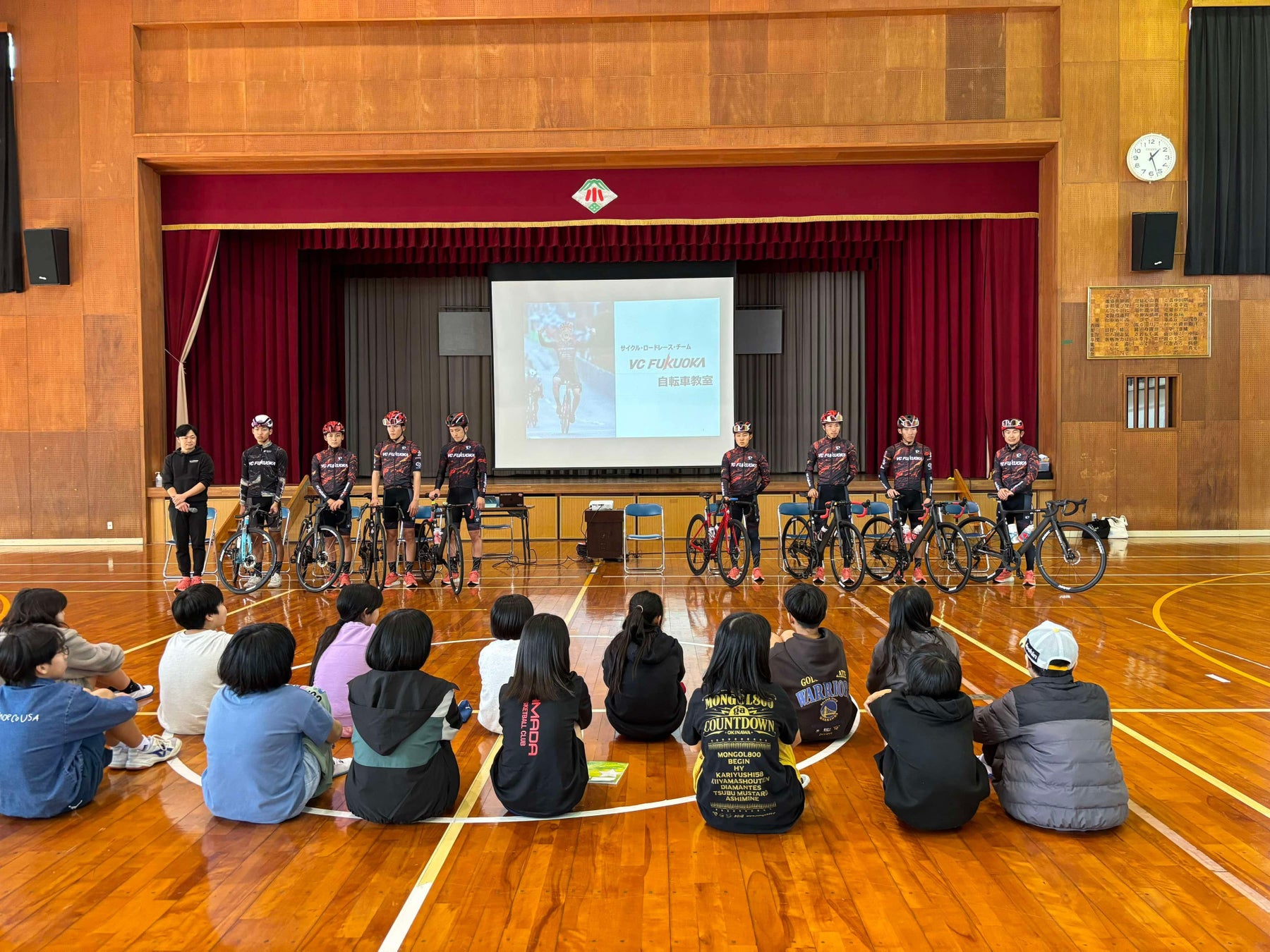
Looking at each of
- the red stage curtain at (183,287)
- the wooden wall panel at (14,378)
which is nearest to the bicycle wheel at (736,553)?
the red stage curtain at (183,287)

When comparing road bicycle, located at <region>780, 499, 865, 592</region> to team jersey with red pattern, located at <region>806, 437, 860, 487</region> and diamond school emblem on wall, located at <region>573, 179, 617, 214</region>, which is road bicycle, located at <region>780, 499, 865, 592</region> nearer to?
team jersey with red pattern, located at <region>806, 437, 860, 487</region>

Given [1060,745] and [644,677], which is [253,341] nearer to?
[644,677]

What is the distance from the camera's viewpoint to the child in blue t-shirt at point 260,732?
11.5 feet

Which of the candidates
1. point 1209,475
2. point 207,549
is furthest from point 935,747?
point 1209,475

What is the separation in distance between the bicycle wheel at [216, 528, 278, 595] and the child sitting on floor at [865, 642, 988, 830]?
7.01 meters

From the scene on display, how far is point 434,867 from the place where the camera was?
10.5ft

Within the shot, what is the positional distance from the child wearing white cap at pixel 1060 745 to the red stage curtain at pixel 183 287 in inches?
506

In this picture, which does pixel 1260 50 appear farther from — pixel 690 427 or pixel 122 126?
pixel 122 126

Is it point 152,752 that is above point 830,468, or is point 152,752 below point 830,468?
below

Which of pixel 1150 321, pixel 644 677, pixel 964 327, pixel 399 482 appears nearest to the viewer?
pixel 644 677

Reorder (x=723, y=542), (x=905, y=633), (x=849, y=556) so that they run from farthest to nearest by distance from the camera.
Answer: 1. (x=723, y=542)
2. (x=849, y=556)
3. (x=905, y=633)

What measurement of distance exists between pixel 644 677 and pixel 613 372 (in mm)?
10660

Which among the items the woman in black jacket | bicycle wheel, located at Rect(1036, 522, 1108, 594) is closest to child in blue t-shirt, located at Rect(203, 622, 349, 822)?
the woman in black jacket

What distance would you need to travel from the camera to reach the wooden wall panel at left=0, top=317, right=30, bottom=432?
1313 cm
